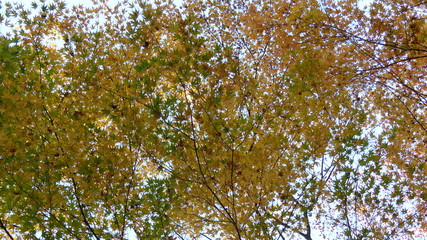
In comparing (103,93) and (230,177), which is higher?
(103,93)

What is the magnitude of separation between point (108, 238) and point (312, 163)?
8.61 ft

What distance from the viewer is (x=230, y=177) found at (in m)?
4.05

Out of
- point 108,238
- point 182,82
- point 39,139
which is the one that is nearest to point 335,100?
point 182,82

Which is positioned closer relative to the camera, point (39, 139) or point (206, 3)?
point (39, 139)

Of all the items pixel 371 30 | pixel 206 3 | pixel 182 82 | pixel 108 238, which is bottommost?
pixel 108 238

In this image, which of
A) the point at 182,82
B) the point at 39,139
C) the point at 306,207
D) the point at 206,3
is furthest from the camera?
the point at 206,3

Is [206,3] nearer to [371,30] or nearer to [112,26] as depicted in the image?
[112,26]

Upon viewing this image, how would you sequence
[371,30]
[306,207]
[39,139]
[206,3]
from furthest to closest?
[206,3]
[371,30]
[306,207]
[39,139]

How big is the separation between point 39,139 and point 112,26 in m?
2.45

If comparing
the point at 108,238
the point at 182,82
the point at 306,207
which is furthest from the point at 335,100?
the point at 108,238

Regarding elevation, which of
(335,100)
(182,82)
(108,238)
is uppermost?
(335,100)

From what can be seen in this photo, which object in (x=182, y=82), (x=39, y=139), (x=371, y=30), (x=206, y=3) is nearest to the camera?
(x=182, y=82)

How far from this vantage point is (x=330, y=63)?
5492 millimetres

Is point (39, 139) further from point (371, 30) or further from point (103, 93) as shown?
point (371, 30)
